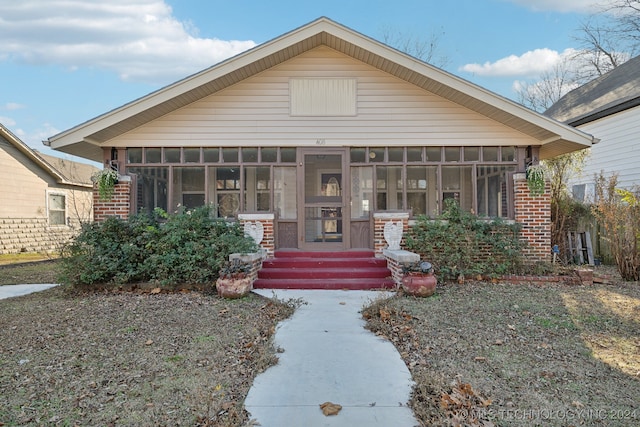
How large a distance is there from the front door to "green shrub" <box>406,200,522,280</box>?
1.51 m

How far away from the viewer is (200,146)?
8.48 meters

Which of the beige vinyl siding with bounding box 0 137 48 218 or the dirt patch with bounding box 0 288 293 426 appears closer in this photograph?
the dirt patch with bounding box 0 288 293 426

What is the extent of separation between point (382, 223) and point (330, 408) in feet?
18.6

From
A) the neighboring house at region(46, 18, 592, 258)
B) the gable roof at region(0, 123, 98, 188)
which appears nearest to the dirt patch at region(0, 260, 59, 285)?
the neighboring house at region(46, 18, 592, 258)

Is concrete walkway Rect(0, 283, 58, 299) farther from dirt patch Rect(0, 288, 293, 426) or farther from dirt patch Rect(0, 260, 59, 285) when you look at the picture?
dirt patch Rect(0, 288, 293, 426)

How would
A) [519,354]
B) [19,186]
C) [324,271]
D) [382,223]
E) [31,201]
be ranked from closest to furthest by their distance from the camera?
[519,354], [324,271], [382,223], [19,186], [31,201]

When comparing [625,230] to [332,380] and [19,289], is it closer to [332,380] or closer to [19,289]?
[332,380]

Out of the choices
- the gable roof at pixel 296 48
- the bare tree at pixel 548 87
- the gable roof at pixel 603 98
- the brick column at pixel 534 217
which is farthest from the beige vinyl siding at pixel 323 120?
the bare tree at pixel 548 87

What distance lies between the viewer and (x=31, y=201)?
47.7ft

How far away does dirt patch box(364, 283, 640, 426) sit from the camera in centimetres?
282

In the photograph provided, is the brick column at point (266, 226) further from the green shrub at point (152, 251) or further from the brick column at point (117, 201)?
the brick column at point (117, 201)

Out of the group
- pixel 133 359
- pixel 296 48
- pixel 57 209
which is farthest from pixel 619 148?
pixel 57 209

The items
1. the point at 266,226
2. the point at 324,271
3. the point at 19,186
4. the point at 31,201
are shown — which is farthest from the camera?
the point at 31,201

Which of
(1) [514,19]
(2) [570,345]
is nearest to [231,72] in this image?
(2) [570,345]
